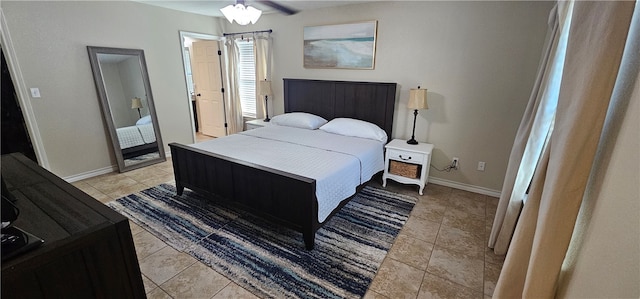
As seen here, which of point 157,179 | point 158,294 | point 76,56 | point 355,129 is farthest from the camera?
point 157,179

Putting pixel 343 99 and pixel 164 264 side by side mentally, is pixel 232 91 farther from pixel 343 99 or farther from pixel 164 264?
pixel 164 264

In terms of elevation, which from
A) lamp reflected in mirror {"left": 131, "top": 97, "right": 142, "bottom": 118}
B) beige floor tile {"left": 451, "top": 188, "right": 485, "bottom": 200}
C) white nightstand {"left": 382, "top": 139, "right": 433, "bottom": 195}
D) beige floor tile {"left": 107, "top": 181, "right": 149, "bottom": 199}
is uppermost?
lamp reflected in mirror {"left": 131, "top": 97, "right": 142, "bottom": 118}

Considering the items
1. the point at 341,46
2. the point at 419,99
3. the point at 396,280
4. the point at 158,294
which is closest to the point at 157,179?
the point at 158,294

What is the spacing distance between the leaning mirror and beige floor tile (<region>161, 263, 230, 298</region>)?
2601 mm

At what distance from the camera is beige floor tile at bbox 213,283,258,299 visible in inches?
66.9

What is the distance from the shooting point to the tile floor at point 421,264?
5.76ft

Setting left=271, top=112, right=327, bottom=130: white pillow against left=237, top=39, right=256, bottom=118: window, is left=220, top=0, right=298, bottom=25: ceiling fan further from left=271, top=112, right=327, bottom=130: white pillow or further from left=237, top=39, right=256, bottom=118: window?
left=237, top=39, right=256, bottom=118: window

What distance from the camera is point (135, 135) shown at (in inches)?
150

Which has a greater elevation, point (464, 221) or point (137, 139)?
point (137, 139)

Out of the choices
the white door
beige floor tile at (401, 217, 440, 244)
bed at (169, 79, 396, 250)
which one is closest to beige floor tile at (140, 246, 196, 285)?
bed at (169, 79, 396, 250)

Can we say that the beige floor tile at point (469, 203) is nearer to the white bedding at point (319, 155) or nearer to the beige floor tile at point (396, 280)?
the white bedding at point (319, 155)

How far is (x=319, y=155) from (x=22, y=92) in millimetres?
3293

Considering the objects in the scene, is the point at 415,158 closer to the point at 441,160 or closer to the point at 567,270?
the point at 441,160

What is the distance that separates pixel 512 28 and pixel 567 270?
8.33 ft
